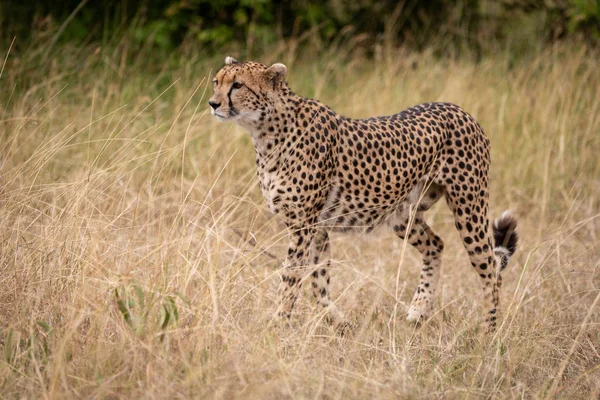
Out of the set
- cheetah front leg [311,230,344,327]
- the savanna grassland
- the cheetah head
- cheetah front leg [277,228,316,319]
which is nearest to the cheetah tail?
the savanna grassland

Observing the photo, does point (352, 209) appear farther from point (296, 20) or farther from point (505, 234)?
point (296, 20)

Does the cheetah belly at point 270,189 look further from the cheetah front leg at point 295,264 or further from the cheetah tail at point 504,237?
the cheetah tail at point 504,237

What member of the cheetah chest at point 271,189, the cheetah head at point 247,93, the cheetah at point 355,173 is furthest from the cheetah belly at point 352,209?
the cheetah head at point 247,93

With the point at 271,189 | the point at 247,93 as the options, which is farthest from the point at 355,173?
the point at 247,93

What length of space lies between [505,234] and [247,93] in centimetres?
163

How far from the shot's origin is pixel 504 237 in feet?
13.7

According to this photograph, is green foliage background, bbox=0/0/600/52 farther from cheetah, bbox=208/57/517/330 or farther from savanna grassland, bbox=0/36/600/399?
cheetah, bbox=208/57/517/330

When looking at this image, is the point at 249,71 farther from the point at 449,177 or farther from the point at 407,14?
the point at 407,14

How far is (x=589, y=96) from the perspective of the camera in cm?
689

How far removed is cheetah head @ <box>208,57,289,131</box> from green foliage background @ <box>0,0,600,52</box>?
12.3ft

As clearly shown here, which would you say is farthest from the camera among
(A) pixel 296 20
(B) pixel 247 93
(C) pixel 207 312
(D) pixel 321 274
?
(A) pixel 296 20

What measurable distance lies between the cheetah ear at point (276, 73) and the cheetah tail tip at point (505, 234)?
1426 mm

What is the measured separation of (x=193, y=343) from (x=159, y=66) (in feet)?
14.9

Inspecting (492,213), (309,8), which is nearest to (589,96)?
(492,213)
